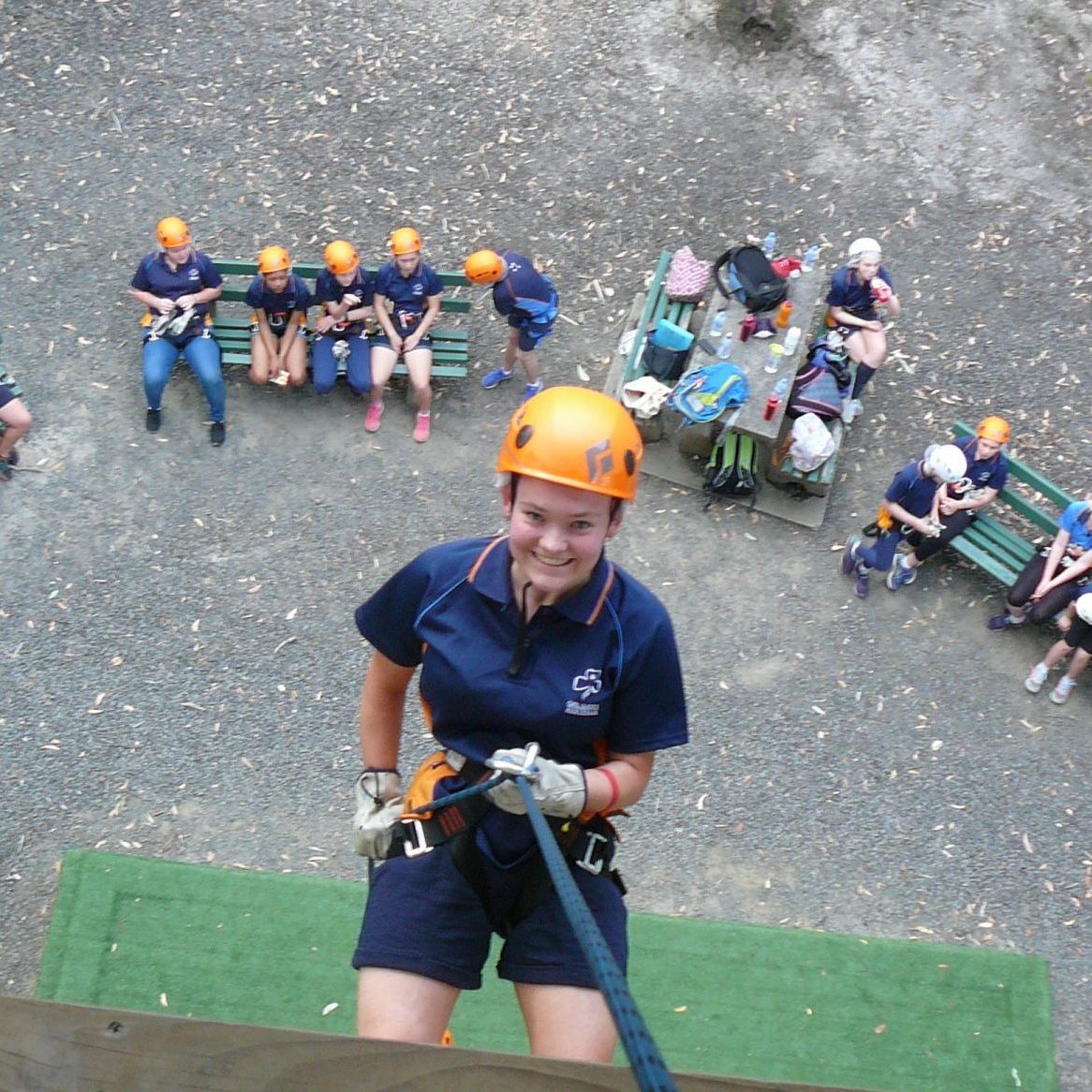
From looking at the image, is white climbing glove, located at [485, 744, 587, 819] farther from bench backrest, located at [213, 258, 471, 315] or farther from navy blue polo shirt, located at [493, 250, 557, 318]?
bench backrest, located at [213, 258, 471, 315]

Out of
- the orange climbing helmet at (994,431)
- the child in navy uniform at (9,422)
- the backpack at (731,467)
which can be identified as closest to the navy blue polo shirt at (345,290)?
the child in navy uniform at (9,422)

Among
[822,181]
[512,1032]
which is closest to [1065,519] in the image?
[822,181]

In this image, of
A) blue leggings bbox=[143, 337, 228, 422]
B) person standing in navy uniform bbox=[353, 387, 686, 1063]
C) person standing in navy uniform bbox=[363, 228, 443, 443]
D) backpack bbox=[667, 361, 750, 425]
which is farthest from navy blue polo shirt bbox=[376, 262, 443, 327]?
person standing in navy uniform bbox=[353, 387, 686, 1063]

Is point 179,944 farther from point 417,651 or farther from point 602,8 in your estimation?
point 602,8

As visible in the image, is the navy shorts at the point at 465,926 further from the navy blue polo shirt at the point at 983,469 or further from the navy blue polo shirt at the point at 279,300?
the navy blue polo shirt at the point at 279,300

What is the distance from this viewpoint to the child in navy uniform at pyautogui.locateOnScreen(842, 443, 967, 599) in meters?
6.80

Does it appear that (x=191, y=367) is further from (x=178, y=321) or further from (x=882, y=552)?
(x=882, y=552)

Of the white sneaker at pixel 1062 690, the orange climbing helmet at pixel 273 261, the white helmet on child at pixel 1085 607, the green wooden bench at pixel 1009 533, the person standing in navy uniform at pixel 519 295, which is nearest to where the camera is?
the white helmet on child at pixel 1085 607

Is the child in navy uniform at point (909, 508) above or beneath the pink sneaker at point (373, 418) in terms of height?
above

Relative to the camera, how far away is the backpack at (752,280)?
7465mm

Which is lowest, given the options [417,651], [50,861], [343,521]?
[50,861]

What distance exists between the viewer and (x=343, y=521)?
7.04m

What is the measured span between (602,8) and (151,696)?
23.6 feet

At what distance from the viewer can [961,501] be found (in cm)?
699
